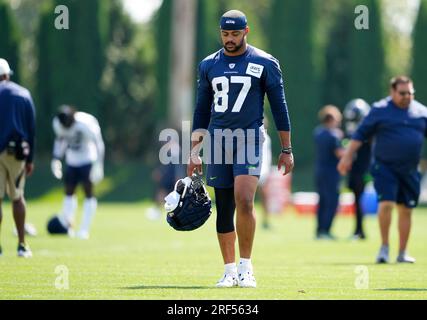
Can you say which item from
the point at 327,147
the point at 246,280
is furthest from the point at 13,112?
the point at 327,147

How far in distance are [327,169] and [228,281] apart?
10.3 m

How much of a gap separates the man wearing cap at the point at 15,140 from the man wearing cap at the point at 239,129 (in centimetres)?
385

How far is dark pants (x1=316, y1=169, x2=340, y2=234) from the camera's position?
2055 centimetres

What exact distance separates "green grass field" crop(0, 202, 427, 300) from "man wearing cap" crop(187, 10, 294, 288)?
486mm

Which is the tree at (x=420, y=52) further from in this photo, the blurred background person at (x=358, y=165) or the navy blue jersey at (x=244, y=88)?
the navy blue jersey at (x=244, y=88)

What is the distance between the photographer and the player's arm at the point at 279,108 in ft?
34.7

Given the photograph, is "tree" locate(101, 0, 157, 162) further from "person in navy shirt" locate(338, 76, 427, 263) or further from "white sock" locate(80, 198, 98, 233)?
"person in navy shirt" locate(338, 76, 427, 263)

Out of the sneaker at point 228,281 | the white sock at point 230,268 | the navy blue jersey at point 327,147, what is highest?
the navy blue jersey at point 327,147

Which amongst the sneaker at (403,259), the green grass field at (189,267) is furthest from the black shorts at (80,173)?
the sneaker at (403,259)

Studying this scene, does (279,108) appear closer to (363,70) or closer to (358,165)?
(358,165)

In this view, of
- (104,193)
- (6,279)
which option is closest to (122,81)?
(104,193)

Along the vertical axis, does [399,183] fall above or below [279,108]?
below

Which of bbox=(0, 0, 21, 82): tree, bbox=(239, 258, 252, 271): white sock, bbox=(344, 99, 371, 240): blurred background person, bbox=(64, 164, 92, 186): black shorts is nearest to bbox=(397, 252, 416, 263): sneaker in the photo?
Answer: bbox=(239, 258, 252, 271): white sock

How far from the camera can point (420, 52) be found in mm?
40062
